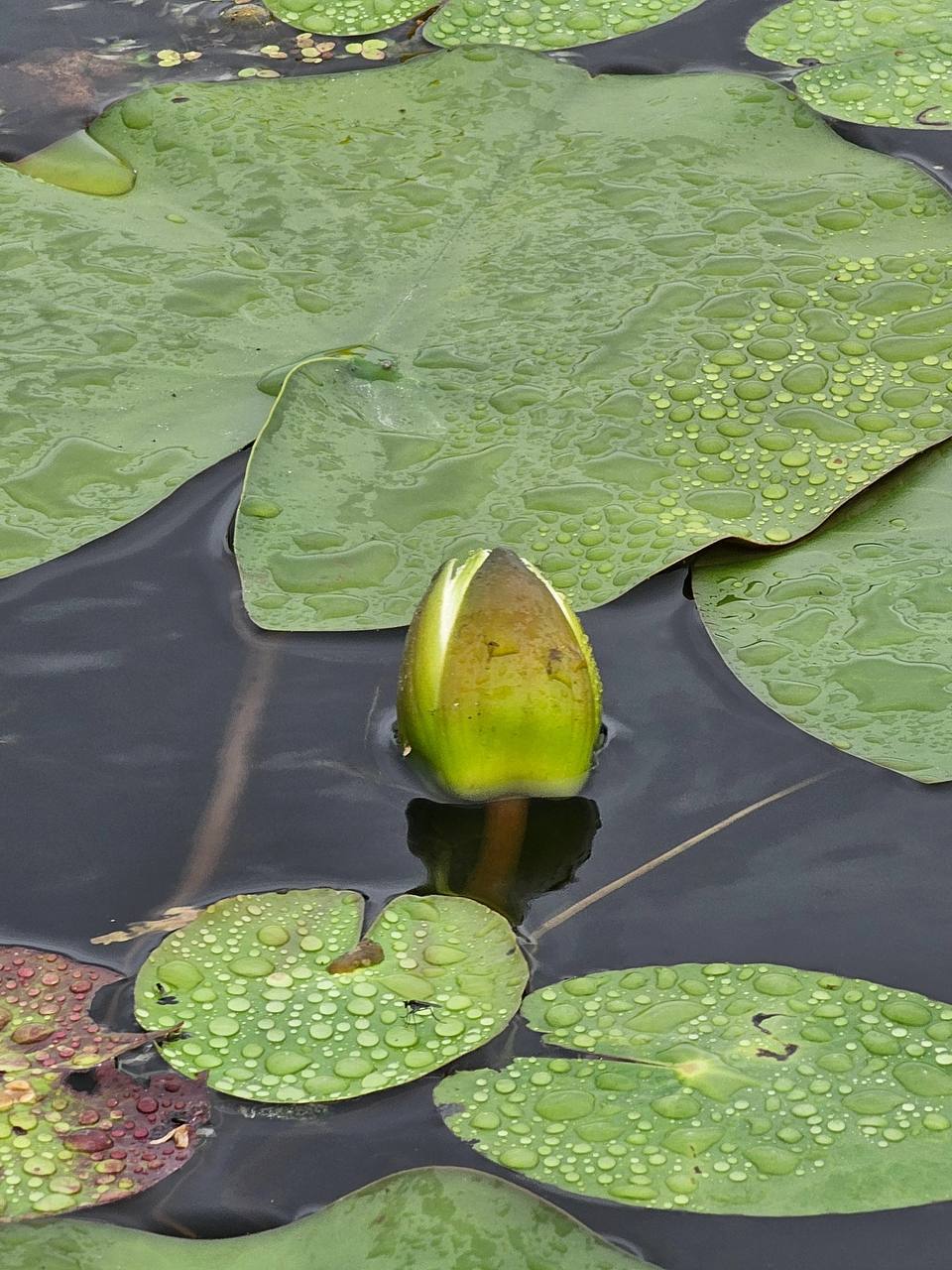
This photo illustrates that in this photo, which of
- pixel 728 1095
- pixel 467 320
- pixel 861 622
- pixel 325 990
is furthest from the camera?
pixel 467 320

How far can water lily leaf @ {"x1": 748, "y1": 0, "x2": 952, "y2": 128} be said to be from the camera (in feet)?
9.72

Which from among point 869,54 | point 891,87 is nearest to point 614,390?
point 891,87

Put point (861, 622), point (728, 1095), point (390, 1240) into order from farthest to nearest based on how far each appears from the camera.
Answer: point (861, 622) < point (728, 1095) < point (390, 1240)

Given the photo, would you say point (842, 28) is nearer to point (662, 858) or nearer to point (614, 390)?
point (614, 390)

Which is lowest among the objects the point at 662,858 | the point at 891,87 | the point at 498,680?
the point at 662,858

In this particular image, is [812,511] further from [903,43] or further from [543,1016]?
[903,43]

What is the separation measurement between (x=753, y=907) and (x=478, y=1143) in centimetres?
48

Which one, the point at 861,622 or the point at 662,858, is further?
the point at 861,622

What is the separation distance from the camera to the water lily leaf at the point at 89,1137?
4.58 feet

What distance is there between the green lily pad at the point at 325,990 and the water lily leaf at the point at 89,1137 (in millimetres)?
50

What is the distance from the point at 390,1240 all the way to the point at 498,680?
0.64 metres

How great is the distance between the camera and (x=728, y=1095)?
4.75ft

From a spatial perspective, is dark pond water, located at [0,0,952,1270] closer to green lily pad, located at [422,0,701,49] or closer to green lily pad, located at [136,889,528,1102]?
green lily pad, located at [136,889,528,1102]

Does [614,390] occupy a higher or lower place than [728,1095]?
higher
